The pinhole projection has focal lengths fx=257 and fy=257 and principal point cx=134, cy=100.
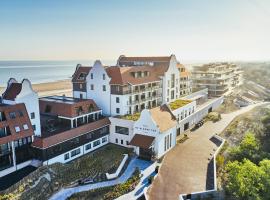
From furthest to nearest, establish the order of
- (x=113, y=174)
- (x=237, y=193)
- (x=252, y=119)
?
1. (x=252, y=119)
2. (x=113, y=174)
3. (x=237, y=193)

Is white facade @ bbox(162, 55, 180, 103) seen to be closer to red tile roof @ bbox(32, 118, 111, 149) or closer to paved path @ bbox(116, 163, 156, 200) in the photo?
red tile roof @ bbox(32, 118, 111, 149)

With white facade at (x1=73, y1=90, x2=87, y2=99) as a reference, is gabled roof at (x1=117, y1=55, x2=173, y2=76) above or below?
above

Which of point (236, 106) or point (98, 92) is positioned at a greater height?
point (98, 92)

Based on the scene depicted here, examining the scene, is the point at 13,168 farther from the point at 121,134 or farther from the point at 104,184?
the point at 121,134

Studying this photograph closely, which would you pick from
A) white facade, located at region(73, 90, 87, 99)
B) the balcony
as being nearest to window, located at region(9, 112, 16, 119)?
the balcony

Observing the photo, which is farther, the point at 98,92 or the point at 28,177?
the point at 98,92

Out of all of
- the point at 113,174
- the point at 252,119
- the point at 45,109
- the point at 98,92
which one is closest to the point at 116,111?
the point at 98,92

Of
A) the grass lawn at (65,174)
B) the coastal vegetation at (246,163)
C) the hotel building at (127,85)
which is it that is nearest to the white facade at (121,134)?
the grass lawn at (65,174)

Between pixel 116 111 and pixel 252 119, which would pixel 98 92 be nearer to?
pixel 116 111
